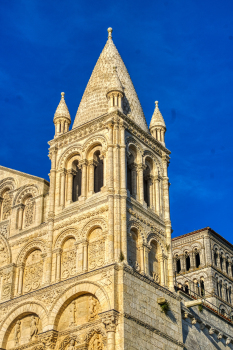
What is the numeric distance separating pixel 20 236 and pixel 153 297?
26.1 ft

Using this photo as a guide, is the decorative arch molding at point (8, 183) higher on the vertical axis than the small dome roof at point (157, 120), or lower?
lower

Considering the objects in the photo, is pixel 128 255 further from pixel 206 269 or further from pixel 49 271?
pixel 206 269

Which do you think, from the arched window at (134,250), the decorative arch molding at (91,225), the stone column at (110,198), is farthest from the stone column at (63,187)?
the arched window at (134,250)

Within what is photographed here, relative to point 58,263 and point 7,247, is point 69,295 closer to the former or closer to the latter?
point 58,263

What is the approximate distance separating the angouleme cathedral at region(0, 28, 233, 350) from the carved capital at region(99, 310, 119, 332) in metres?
0.04

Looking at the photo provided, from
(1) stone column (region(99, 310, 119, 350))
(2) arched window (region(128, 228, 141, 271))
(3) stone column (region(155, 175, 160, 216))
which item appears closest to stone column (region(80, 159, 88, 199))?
(2) arched window (region(128, 228, 141, 271))

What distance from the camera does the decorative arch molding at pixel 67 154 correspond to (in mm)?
Result: 34750

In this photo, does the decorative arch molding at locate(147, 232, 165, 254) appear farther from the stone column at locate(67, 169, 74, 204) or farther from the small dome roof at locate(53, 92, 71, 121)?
the small dome roof at locate(53, 92, 71, 121)

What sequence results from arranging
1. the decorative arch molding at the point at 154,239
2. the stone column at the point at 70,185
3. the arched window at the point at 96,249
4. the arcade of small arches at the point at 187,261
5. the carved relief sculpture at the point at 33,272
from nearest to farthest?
the arched window at the point at 96,249 < the carved relief sculpture at the point at 33,272 < the decorative arch molding at the point at 154,239 < the stone column at the point at 70,185 < the arcade of small arches at the point at 187,261

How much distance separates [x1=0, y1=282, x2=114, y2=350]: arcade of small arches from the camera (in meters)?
28.5

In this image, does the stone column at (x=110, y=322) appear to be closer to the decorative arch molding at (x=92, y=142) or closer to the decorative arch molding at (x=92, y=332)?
the decorative arch molding at (x=92, y=332)

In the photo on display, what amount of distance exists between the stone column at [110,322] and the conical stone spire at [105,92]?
455 inches

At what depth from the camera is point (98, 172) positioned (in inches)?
1344

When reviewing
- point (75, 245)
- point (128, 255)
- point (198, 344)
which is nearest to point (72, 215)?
point (75, 245)
